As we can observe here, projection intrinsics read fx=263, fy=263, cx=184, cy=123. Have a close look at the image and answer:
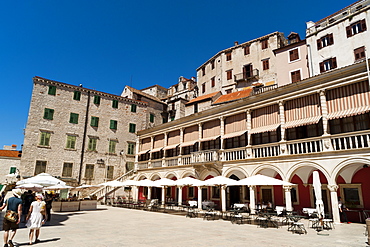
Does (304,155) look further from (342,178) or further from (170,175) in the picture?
(170,175)

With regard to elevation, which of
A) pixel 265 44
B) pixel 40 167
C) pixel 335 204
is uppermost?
pixel 265 44

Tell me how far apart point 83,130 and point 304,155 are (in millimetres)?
26135

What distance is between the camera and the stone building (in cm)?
3002

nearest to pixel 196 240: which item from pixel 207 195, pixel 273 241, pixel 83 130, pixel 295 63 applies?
pixel 273 241

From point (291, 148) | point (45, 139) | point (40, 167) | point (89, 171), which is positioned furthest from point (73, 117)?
point (291, 148)

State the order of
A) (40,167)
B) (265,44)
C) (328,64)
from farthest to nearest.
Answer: (265,44)
(40,167)
(328,64)

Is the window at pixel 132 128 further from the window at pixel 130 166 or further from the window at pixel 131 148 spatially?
the window at pixel 130 166

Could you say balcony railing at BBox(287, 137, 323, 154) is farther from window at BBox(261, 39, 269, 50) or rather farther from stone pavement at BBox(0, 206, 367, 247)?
window at BBox(261, 39, 269, 50)

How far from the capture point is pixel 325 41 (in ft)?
85.7

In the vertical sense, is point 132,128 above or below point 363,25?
below

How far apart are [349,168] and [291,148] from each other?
3567 millimetres

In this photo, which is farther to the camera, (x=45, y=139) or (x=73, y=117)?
(x=73, y=117)

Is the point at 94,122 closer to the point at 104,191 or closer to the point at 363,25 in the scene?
the point at 104,191

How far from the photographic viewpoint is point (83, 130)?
33094 mm
